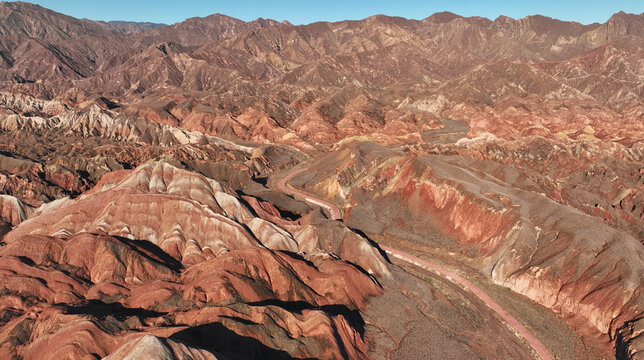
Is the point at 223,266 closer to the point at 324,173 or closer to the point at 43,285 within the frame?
the point at 43,285

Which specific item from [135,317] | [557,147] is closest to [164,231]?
[135,317]

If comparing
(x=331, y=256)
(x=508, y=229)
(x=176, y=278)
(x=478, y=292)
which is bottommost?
(x=176, y=278)

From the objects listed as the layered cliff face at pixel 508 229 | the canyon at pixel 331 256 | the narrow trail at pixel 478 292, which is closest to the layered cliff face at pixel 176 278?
the canyon at pixel 331 256

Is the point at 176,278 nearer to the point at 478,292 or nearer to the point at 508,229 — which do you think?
the point at 478,292

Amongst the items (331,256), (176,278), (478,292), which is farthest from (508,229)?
(176,278)

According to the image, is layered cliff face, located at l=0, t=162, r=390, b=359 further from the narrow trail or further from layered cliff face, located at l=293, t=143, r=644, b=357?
layered cliff face, located at l=293, t=143, r=644, b=357

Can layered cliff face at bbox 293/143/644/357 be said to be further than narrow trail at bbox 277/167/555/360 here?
Yes

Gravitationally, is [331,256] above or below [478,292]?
above

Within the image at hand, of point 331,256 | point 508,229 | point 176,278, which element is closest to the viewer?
point 176,278

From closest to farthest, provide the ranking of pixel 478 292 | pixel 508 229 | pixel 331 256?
1. pixel 478 292
2. pixel 331 256
3. pixel 508 229

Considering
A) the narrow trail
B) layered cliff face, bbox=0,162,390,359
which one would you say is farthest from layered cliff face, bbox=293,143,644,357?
layered cliff face, bbox=0,162,390,359

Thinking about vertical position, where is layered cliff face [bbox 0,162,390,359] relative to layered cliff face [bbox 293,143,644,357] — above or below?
below
